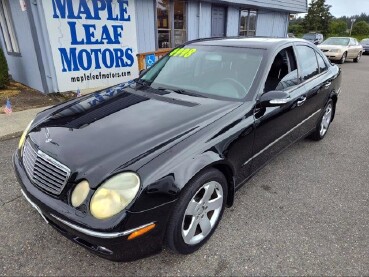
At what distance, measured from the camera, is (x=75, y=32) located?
6.46 m

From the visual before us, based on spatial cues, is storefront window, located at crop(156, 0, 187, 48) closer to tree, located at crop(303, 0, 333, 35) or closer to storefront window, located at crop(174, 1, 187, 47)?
storefront window, located at crop(174, 1, 187, 47)

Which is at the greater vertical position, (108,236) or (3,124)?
(108,236)

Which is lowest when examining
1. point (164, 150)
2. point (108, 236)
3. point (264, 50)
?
point (108, 236)

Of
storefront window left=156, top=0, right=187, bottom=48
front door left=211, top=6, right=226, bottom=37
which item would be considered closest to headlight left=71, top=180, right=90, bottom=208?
storefront window left=156, top=0, right=187, bottom=48

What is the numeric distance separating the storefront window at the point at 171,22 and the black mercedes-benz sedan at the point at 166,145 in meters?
5.85

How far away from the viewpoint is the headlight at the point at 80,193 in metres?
1.76

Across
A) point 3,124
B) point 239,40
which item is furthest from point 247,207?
point 3,124

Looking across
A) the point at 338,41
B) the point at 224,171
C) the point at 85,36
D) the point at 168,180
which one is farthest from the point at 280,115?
the point at 338,41

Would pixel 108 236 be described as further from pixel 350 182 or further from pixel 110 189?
pixel 350 182

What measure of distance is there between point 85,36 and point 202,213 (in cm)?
594

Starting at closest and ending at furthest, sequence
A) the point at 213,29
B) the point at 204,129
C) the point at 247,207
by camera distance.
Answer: the point at 204,129 < the point at 247,207 < the point at 213,29

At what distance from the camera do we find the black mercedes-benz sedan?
5.74 feet

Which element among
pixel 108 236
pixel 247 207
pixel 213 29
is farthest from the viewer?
pixel 213 29

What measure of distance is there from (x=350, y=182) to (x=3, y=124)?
17.3ft
